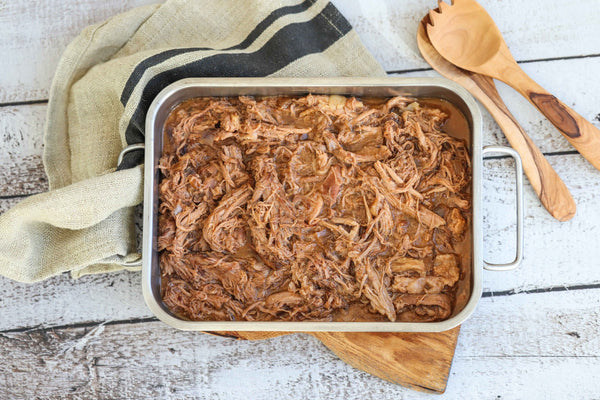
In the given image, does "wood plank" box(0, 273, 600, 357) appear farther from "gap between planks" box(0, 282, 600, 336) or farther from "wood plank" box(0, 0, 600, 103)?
"wood plank" box(0, 0, 600, 103)

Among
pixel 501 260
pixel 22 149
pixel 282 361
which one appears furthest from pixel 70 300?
pixel 501 260

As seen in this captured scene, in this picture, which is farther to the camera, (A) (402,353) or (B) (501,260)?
(B) (501,260)

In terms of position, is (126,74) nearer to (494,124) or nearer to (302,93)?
(302,93)

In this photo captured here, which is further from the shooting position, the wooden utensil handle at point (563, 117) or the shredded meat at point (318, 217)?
the wooden utensil handle at point (563, 117)

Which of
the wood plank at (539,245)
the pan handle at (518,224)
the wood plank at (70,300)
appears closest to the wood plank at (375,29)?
the pan handle at (518,224)

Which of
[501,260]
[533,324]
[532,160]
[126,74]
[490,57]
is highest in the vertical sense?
[126,74]

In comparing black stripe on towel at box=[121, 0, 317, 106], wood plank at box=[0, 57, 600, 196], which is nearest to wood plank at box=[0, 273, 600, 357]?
wood plank at box=[0, 57, 600, 196]

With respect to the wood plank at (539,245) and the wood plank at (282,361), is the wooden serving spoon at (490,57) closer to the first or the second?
the wood plank at (539,245)
